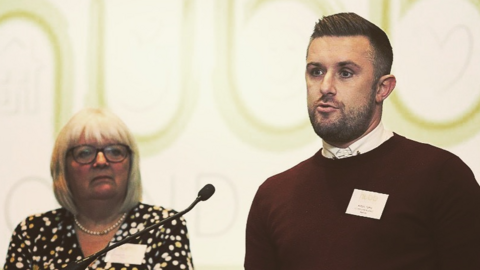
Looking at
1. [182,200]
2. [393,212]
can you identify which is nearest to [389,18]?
[182,200]

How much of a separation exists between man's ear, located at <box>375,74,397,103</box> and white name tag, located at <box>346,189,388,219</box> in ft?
1.04

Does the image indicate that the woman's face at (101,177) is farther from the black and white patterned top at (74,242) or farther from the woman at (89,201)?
the black and white patterned top at (74,242)

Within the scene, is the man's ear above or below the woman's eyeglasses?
above

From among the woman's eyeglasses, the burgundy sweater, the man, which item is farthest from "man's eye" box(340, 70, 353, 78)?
the woman's eyeglasses

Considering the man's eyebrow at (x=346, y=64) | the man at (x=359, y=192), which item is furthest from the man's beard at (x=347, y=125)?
the man's eyebrow at (x=346, y=64)

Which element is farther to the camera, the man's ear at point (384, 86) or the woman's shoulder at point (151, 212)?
the woman's shoulder at point (151, 212)

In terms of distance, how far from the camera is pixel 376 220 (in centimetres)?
198

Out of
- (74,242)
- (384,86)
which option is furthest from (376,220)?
(74,242)

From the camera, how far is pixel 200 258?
335 centimetres

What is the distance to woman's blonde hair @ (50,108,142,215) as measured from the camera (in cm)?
288

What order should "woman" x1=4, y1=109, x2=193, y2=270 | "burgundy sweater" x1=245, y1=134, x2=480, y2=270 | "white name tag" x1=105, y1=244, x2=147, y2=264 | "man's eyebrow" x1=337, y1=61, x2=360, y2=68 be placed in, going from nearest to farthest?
"burgundy sweater" x1=245, y1=134, x2=480, y2=270 → "man's eyebrow" x1=337, y1=61, x2=360, y2=68 → "white name tag" x1=105, y1=244, x2=147, y2=264 → "woman" x1=4, y1=109, x2=193, y2=270

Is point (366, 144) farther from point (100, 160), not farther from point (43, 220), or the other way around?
point (43, 220)

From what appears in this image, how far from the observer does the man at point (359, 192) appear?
191cm

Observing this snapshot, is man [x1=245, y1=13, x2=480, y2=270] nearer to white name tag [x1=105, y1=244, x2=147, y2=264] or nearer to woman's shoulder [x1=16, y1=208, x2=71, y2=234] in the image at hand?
white name tag [x1=105, y1=244, x2=147, y2=264]
